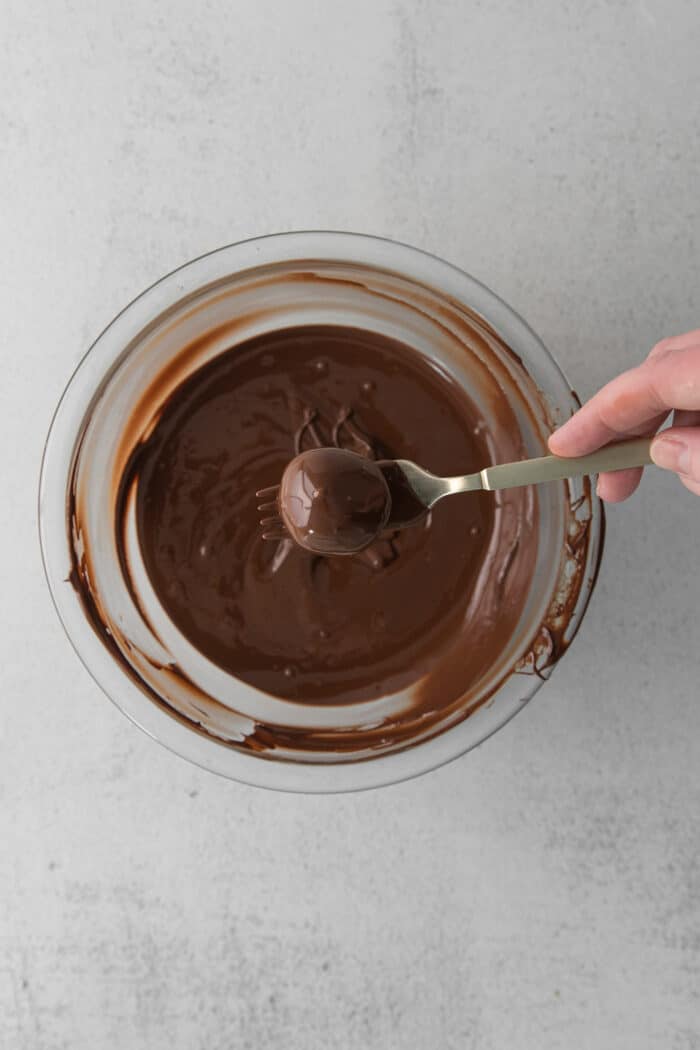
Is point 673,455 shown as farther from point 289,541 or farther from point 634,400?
point 289,541

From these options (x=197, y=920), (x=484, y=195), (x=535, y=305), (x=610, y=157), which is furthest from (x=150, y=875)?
(x=610, y=157)

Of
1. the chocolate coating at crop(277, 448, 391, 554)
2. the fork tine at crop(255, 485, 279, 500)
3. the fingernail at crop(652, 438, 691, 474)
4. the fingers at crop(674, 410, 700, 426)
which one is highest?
the fork tine at crop(255, 485, 279, 500)

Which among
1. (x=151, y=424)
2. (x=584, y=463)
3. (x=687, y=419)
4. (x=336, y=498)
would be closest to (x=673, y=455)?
(x=584, y=463)

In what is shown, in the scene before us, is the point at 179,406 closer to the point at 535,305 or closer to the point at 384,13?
the point at 535,305

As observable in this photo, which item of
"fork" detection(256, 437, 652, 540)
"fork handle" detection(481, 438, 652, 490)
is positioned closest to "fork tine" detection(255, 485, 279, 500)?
"fork" detection(256, 437, 652, 540)

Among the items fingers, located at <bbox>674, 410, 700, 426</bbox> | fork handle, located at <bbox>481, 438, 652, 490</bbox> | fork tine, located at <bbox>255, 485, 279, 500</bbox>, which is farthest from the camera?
fork tine, located at <bbox>255, 485, 279, 500</bbox>

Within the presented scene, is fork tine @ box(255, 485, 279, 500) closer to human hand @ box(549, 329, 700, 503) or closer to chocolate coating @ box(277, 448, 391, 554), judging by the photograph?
chocolate coating @ box(277, 448, 391, 554)

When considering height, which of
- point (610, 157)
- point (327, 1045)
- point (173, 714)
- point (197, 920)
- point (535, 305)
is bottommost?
point (327, 1045)
